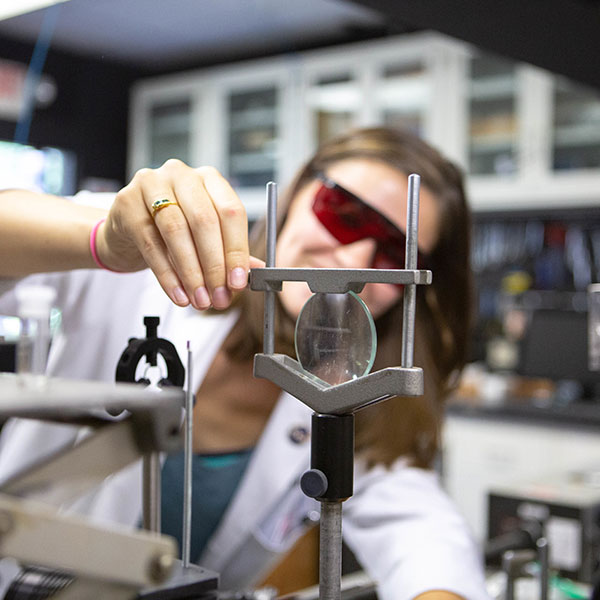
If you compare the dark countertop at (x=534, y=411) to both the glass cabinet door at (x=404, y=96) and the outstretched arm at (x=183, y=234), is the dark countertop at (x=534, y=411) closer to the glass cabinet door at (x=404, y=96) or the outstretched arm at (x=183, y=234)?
the glass cabinet door at (x=404, y=96)

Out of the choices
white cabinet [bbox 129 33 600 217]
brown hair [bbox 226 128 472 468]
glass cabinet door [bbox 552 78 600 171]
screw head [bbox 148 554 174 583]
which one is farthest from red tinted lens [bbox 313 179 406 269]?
glass cabinet door [bbox 552 78 600 171]

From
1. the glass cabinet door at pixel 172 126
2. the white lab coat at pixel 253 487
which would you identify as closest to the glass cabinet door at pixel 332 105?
the glass cabinet door at pixel 172 126

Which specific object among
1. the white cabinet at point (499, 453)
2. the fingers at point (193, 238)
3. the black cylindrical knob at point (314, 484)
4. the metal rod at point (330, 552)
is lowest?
the white cabinet at point (499, 453)

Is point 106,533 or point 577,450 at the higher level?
point 106,533

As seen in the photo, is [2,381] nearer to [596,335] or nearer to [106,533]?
[106,533]

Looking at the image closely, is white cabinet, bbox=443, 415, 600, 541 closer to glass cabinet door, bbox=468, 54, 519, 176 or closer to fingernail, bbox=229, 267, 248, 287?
glass cabinet door, bbox=468, 54, 519, 176

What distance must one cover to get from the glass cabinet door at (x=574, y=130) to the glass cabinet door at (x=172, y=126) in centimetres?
208

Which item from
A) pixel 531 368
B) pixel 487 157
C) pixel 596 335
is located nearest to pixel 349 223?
pixel 596 335

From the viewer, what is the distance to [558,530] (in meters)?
1.37

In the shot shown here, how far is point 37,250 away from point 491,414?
3.02 meters

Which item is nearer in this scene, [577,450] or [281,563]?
[281,563]

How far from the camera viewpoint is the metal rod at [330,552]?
17.6 inches

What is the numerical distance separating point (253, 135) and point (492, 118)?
140cm

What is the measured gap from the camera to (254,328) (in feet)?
3.35
